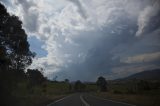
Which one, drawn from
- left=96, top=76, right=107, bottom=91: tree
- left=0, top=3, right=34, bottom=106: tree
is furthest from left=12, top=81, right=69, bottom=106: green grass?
left=96, top=76, right=107, bottom=91: tree

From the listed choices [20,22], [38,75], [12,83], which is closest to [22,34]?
[20,22]

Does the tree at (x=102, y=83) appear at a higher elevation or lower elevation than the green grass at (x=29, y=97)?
higher

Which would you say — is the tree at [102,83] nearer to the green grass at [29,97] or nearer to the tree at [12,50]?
the green grass at [29,97]

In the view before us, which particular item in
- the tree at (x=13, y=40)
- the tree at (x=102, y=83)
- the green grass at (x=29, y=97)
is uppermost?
the tree at (x=102, y=83)

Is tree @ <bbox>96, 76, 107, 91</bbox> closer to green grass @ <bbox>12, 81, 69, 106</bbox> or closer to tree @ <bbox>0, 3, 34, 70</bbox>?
green grass @ <bbox>12, 81, 69, 106</bbox>

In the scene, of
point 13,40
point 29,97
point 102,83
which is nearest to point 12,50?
point 13,40

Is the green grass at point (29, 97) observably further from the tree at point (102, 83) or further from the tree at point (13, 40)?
the tree at point (102, 83)

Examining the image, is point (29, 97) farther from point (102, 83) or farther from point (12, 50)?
point (102, 83)

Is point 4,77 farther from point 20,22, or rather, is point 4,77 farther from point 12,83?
point 20,22

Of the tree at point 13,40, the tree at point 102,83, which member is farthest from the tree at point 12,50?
the tree at point 102,83

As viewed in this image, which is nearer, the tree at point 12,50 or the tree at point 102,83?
the tree at point 12,50

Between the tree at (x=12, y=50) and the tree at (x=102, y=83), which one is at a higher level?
the tree at (x=102, y=83)

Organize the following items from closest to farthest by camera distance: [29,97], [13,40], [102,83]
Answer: [13,40]
[29,97]
[102,83]

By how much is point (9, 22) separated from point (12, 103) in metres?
10.2
